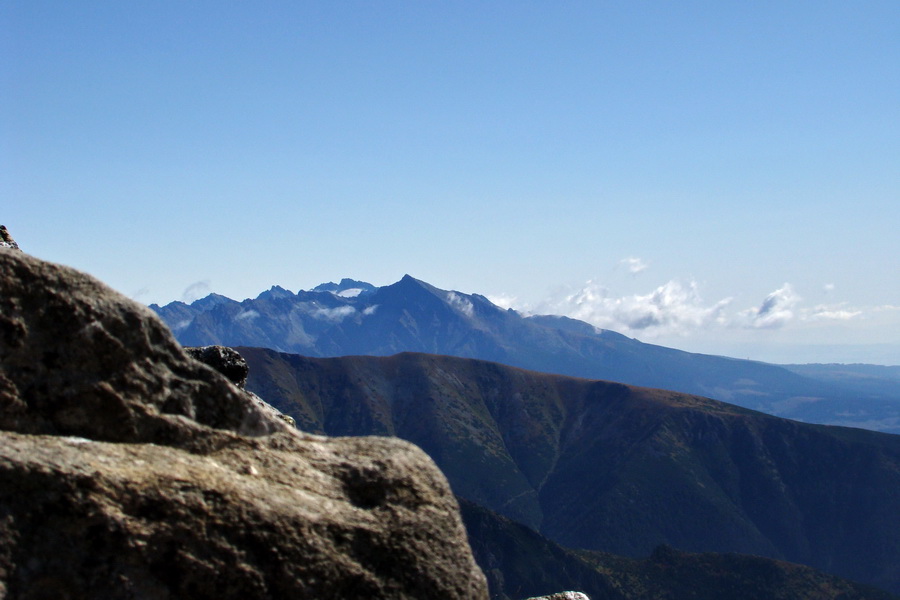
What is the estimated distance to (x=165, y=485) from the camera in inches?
380

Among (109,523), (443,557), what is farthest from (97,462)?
(443,557)

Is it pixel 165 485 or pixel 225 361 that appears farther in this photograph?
pixel 225 361

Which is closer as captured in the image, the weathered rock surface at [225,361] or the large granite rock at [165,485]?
the large granite rock at [165,485]

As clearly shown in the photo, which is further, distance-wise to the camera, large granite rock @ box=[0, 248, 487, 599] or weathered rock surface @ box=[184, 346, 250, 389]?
weathered rock surface @ box=[184, 346, 250, 389]

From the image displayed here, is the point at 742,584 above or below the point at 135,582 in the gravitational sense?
below

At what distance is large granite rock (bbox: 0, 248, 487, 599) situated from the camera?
8.93 m

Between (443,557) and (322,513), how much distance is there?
201 cm

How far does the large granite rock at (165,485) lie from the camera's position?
8.93 m

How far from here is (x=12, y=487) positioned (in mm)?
8766

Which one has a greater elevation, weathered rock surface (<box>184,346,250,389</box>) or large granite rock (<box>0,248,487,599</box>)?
weathered rock surface (<box>184,346,250,389</box>)

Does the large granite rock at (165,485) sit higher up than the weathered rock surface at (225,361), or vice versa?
the weathered rock surface at (225,361)

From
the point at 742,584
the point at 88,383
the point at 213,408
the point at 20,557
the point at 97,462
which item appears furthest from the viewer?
the point at 742,584

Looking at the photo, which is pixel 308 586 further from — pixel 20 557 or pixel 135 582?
pixel 20 557

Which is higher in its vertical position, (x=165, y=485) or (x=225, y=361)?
(x=225, y=361)
